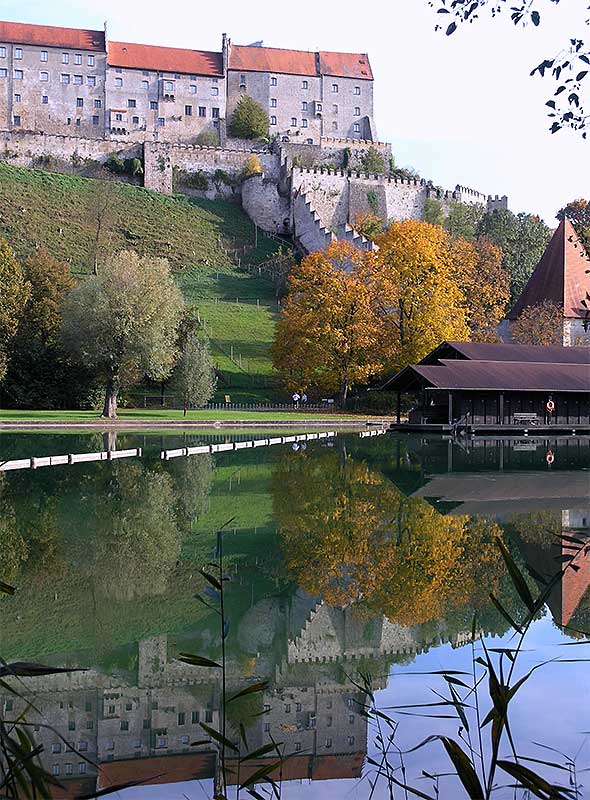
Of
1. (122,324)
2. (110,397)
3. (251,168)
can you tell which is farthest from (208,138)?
(110,397)

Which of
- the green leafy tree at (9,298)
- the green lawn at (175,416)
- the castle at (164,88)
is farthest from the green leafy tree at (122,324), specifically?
the castle at (164,88)

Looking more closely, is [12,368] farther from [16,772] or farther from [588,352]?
[16,772]

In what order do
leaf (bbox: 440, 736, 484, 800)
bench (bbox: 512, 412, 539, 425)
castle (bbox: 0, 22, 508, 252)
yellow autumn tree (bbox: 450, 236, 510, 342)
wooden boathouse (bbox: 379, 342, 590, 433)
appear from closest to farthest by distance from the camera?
1. leaf (bbox: 440, 736, 484, 800)
2. wooden boathouse (bbox: 379, 342, 590, 433)
3. bench (bbox: 512, 412, 539, 425)
4. yellow autumn tree (bbox: 450, 236, 510, 342)
5. castle (bbox: 0, 22, 508, 252)

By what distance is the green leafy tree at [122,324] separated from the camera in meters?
41.1

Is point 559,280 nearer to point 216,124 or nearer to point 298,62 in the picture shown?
point 216,124

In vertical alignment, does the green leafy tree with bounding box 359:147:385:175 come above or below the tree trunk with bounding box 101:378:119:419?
above

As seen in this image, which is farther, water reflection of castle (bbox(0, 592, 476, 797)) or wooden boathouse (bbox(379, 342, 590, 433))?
wooden boathouse (bbox(379, 342, 590, 433))

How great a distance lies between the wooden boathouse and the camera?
3800 cm

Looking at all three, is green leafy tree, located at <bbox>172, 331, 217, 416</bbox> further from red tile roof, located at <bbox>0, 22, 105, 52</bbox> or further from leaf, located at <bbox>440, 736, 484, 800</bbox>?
red tile roof, located at <bbox>0, 22, 105, 52</bbox>

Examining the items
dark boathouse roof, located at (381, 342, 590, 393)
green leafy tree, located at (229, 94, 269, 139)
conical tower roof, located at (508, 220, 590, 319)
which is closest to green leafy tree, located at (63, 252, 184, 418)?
dark boathouse roof, located at (381, 342, 590, 393)

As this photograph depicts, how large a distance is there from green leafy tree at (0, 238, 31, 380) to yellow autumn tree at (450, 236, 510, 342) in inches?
891

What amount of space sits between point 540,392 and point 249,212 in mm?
48892

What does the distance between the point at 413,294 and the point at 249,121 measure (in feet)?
152

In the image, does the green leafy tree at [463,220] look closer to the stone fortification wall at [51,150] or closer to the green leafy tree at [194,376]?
the stone fortification wall at [51,150]
